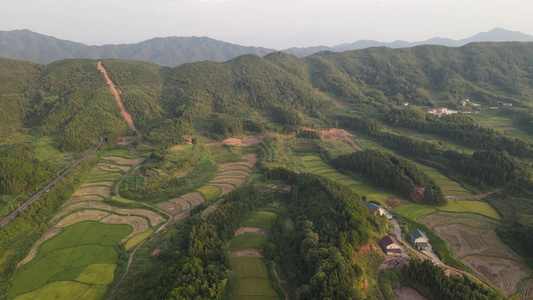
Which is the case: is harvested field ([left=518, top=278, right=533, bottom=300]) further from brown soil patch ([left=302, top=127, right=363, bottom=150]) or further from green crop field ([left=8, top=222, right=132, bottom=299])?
brown soil patch ([left=302, top=127, right=363, bottom=150])

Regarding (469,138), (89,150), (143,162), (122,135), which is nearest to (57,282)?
(143,162)

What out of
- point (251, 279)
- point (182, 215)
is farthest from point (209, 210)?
point (251, 279)

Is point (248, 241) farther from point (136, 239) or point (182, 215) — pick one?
point (136, 239)

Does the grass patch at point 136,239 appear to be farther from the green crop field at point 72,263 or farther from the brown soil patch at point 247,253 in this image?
the brown soil patch at point 247,253

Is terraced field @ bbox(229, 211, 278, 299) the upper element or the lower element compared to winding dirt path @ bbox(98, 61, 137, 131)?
lower

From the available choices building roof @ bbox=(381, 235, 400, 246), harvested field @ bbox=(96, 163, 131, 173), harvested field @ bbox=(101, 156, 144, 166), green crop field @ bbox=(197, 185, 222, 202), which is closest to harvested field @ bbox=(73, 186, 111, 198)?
harvested field @ bbox=(96, 163, 131, 173)

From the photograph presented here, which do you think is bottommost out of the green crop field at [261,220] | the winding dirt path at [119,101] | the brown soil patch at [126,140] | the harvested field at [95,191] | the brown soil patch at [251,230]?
the brown soil patch at [251,230]

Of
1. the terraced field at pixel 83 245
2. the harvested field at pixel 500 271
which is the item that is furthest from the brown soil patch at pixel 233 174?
the harvested field at pixel 500 271
